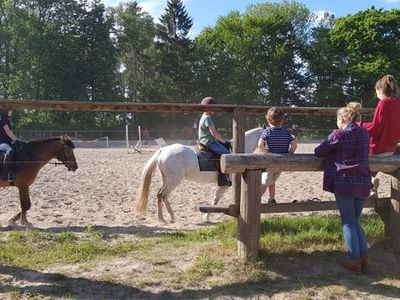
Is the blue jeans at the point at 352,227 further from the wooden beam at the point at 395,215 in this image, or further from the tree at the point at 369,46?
the tree at the point at 369,46

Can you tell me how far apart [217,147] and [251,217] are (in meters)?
3.54

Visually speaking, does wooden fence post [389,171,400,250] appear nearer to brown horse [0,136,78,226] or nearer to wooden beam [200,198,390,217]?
wooden beam [200,198,390,217]

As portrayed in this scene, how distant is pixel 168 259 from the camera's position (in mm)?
5348

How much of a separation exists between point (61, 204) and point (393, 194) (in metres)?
6.24

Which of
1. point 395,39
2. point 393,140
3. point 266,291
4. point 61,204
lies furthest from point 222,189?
point 395,39

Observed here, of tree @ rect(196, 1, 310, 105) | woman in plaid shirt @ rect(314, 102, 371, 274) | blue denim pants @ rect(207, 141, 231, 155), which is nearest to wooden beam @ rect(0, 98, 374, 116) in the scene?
woman in plaid shirt @ rect(314, 102, 371, 274)

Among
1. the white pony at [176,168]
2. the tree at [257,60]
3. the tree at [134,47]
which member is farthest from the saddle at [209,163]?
the tree at [134,47]

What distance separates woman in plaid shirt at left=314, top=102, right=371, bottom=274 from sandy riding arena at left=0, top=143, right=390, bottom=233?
330cm

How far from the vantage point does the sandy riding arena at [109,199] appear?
8109 mm

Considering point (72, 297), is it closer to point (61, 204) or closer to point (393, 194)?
point (393, 194)

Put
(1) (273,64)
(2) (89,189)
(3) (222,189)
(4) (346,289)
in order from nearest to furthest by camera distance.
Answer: (4) (346,289) < (3) (222,189) < (2) (89,189) < (1) (273,64)

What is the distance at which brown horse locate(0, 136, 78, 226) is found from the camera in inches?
316

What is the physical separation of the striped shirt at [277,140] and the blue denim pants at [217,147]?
9.30 ft

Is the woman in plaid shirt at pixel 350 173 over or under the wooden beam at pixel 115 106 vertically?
under
